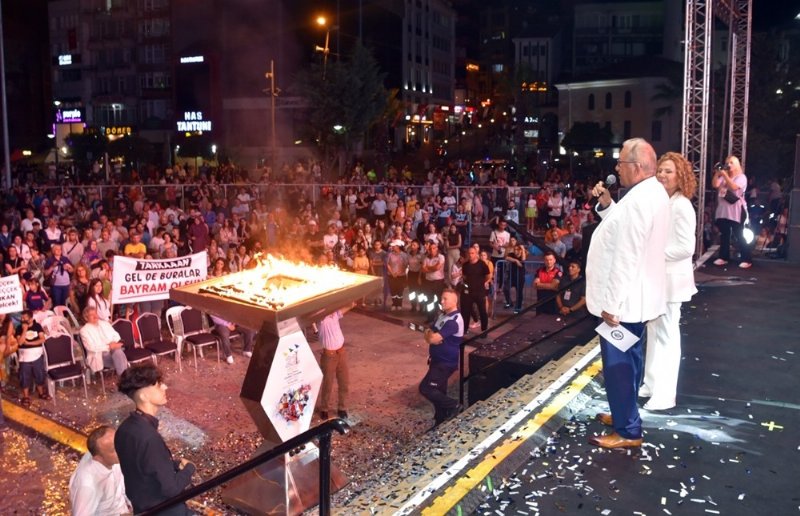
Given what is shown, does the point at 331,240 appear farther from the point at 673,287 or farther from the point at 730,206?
the point at 673,287

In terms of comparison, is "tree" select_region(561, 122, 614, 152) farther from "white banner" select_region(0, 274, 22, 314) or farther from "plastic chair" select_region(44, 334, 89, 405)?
"white banner" select_region(0, 274, 22, 314)

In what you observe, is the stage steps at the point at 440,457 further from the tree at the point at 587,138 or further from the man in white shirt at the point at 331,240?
the tree at the point at 587,138

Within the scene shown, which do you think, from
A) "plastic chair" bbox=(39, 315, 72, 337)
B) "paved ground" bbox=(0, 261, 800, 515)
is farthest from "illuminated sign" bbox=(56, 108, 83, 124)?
"plastic chair" bbox=(39, 315, 72, 337)

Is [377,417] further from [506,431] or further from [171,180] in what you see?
[171,180]

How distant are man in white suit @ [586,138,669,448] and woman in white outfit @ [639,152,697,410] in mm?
659

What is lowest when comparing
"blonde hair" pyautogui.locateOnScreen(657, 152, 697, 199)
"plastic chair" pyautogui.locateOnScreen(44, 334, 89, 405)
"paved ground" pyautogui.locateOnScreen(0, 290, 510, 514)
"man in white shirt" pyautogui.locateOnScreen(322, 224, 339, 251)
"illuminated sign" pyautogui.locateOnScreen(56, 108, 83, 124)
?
"paved ground" pyautogui.locateOnScreen(0, 290, 510, 514)

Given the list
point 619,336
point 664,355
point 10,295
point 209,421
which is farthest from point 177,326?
point 619,336

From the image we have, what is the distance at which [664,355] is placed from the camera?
5199 mm

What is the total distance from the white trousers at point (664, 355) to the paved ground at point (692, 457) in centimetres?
15

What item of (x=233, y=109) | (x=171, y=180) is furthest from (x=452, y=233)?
(x=233, y=109)

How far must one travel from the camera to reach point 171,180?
2845 cm

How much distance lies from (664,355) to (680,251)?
0.73m

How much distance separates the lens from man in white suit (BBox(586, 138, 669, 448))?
4.34 m

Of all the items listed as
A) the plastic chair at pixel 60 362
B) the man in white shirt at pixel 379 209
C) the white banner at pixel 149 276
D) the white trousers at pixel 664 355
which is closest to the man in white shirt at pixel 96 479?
the white trousers at pixel 664 355
